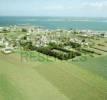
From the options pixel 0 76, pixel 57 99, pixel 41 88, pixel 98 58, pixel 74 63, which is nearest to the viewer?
pixel 57 99

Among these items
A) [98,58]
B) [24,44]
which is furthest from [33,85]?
[24,44]

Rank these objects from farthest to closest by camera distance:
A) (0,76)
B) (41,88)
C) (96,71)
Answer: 1. (96,71)
2. (0,76)
3. (41,88)

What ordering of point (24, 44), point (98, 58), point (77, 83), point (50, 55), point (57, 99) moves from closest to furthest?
point (57, 99) → point (77, 83) → point (98, 58) → point (50, 55) → point (24, 44)

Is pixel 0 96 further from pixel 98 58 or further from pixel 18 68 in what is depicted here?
pixel 98 58

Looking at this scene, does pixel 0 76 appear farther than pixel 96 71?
No

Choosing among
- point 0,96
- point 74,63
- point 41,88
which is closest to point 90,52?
point 74,63

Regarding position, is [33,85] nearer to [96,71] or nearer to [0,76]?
[0,76]
